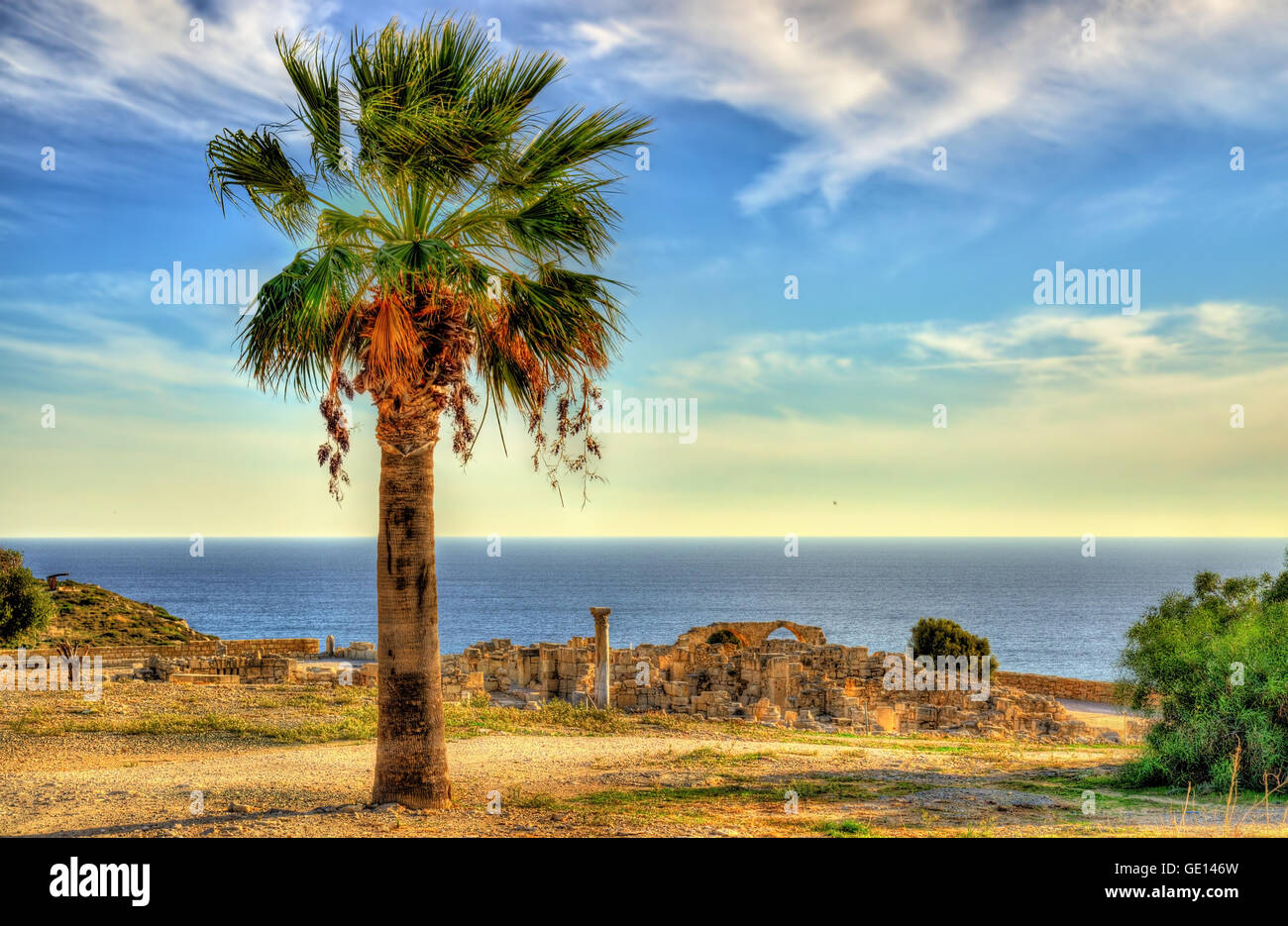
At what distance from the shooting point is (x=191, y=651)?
3141 centimetres

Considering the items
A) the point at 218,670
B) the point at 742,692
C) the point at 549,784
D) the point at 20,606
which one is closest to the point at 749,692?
the point at 742,692

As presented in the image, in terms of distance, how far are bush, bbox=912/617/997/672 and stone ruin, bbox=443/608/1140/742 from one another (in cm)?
1012

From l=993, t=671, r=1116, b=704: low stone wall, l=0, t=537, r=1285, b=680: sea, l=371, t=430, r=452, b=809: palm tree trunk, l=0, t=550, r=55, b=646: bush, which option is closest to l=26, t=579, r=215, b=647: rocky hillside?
l=0, t=550, r=55, b=646: bush

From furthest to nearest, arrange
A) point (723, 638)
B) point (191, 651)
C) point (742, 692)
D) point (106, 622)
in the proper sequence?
point (723, 638)
point (106, 622)
point (191, 651)
point (742, 692)

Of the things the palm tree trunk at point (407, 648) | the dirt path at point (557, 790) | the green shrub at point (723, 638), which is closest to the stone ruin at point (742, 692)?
the dirt path at point (557, 790)

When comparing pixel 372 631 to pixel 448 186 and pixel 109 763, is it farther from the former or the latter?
pixel 448 186

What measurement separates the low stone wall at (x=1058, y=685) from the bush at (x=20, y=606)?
38.1 metres

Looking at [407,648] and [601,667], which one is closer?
[407,648]

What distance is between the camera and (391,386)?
9742 millimetres

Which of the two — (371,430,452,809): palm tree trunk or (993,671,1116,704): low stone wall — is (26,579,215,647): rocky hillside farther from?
(993,671,1116,704): low stone wall

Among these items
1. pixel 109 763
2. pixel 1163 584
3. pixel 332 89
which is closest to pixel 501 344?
pixel 332 89

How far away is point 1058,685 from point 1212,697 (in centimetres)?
3271

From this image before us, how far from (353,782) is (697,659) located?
2231 centimetres

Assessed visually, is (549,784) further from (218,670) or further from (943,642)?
(943,642)
